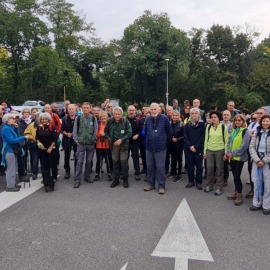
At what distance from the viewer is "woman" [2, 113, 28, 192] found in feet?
22.3

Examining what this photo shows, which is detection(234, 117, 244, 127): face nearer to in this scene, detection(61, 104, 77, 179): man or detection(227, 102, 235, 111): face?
detection(227, 102, 235, 111): face

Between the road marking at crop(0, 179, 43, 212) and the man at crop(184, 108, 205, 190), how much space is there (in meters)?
3.70

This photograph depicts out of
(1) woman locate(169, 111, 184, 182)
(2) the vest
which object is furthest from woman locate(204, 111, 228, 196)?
(2) the vest

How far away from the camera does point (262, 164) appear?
224 inches

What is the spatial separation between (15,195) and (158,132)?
3467 mm

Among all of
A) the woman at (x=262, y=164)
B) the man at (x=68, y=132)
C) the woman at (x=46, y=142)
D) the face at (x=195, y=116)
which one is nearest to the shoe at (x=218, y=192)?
the woman at (x=262, y=164)

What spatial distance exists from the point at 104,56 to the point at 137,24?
21.5 ft

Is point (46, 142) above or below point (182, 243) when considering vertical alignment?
above

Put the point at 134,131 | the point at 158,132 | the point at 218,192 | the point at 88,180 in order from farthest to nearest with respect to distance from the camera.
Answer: the point at 134,131, the point at 88,180, the point at 158,132, the point at 218,192

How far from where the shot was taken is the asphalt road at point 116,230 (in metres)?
3.93

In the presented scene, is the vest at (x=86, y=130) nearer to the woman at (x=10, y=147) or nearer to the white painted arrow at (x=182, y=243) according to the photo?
the woman at (x=10, y=147)

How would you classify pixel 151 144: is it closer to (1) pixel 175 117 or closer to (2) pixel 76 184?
(1) pixel 175 117

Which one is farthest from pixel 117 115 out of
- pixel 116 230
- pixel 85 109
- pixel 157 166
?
pixel 116 230

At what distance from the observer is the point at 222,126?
695 centimetres
